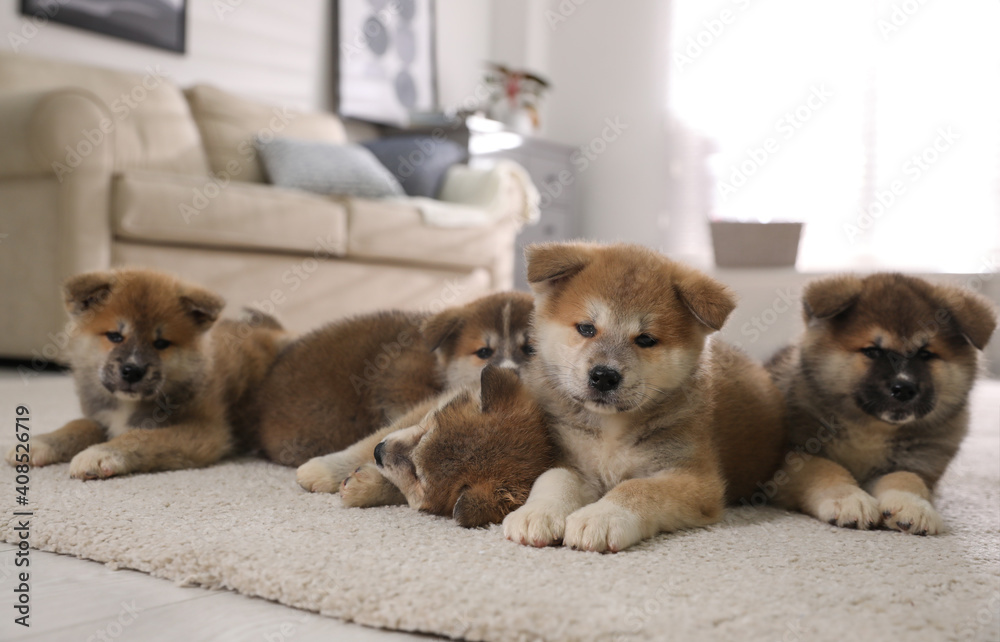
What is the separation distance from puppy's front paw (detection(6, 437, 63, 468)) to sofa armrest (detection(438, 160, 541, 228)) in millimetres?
4469

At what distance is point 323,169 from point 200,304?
11.4ft

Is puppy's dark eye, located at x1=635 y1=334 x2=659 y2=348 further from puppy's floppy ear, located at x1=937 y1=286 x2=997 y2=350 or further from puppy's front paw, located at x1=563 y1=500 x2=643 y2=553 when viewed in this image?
puppy's floppy ear, located at x1=937 y1=286 x2=997 y2=350

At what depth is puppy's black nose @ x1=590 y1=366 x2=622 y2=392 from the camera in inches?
61.7

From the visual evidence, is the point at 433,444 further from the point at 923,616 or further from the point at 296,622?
the point at 923,616

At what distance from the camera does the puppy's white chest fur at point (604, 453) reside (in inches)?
66.2

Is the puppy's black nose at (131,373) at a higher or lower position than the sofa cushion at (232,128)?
lower

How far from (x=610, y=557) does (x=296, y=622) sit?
1.81 feet

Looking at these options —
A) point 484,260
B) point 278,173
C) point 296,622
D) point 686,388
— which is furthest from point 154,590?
point 484,260

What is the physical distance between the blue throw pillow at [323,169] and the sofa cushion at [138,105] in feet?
1.64

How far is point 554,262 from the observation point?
5.60ft

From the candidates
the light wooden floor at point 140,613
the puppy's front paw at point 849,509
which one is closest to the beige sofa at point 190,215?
the light wooden floor at point 140,613

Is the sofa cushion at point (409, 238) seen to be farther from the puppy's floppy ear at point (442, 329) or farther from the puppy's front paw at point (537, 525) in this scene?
the puppy's front paw at point (537, 525)

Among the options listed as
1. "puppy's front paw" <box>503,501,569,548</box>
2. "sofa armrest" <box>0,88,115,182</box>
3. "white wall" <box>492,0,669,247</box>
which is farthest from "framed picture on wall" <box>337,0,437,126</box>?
"puppy's front paw" <box>503,501,569,548</box>

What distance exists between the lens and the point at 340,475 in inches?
73.8
